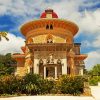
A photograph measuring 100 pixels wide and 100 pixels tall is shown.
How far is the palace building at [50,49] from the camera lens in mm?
37500

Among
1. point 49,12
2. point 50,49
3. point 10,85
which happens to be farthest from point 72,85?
point 49,12

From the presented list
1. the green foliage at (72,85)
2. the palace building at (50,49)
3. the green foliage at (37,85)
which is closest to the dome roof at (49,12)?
the palace building at (50,49)

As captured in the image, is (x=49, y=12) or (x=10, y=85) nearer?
(x=10, y=85)

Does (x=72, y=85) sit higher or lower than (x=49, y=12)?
lower

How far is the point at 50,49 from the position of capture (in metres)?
37.9

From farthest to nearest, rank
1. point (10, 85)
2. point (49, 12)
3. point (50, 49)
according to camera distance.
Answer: point (49, 12) < point (50, 49) < point (10, 85)

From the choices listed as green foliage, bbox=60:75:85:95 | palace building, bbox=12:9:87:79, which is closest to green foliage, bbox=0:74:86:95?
green foliage, bbox=60:75:85:95

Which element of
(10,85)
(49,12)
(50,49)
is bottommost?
(10,85)

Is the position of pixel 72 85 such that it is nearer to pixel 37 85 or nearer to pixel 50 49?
pixel 37 85

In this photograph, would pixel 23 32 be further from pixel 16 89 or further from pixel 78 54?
pixel 16 89

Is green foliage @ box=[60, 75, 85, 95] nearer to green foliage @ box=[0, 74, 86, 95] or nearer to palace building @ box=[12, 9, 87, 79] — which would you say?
green foliage @ box=[0, 74, 86, 95]

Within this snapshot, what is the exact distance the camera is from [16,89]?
2525cm

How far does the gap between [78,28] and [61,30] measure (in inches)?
128

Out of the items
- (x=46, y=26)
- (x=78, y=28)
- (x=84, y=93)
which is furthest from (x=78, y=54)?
(x=84, y=93)
